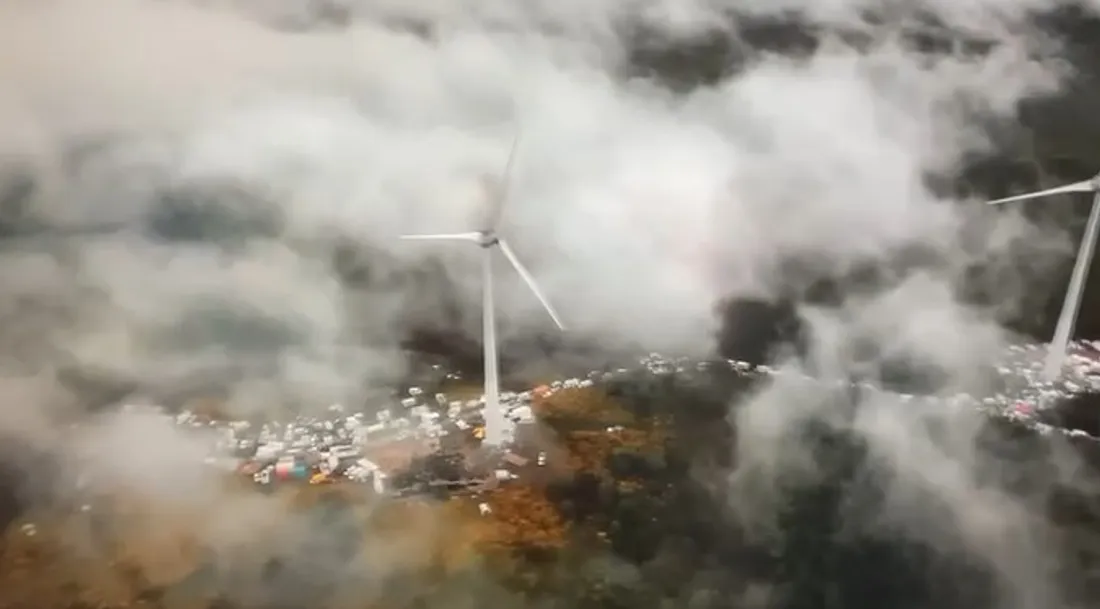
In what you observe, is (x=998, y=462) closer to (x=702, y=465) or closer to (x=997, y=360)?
(x=997, y=360)

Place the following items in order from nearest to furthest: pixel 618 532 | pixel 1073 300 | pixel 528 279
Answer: pixel 618 532 < pixel 528 279 < pixel 1073 300

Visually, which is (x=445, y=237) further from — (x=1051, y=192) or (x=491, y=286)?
(x=1051, y=192)

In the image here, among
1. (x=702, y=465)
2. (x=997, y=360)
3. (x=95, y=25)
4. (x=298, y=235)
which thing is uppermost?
(x=95, y=25)

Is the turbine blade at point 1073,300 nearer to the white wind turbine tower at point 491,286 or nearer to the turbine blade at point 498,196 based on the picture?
the white wind turbine tower at point 491,286

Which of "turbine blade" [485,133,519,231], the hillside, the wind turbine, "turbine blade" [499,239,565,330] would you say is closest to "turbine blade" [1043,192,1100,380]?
the wind turbine

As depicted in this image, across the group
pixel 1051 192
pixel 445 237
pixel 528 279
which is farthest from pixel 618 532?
pixel 1051 192

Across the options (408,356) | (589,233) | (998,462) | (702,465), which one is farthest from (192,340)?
(998,462)

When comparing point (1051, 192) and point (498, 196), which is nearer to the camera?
point (498, 196)

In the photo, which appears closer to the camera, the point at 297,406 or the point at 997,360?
the point at 297,406
